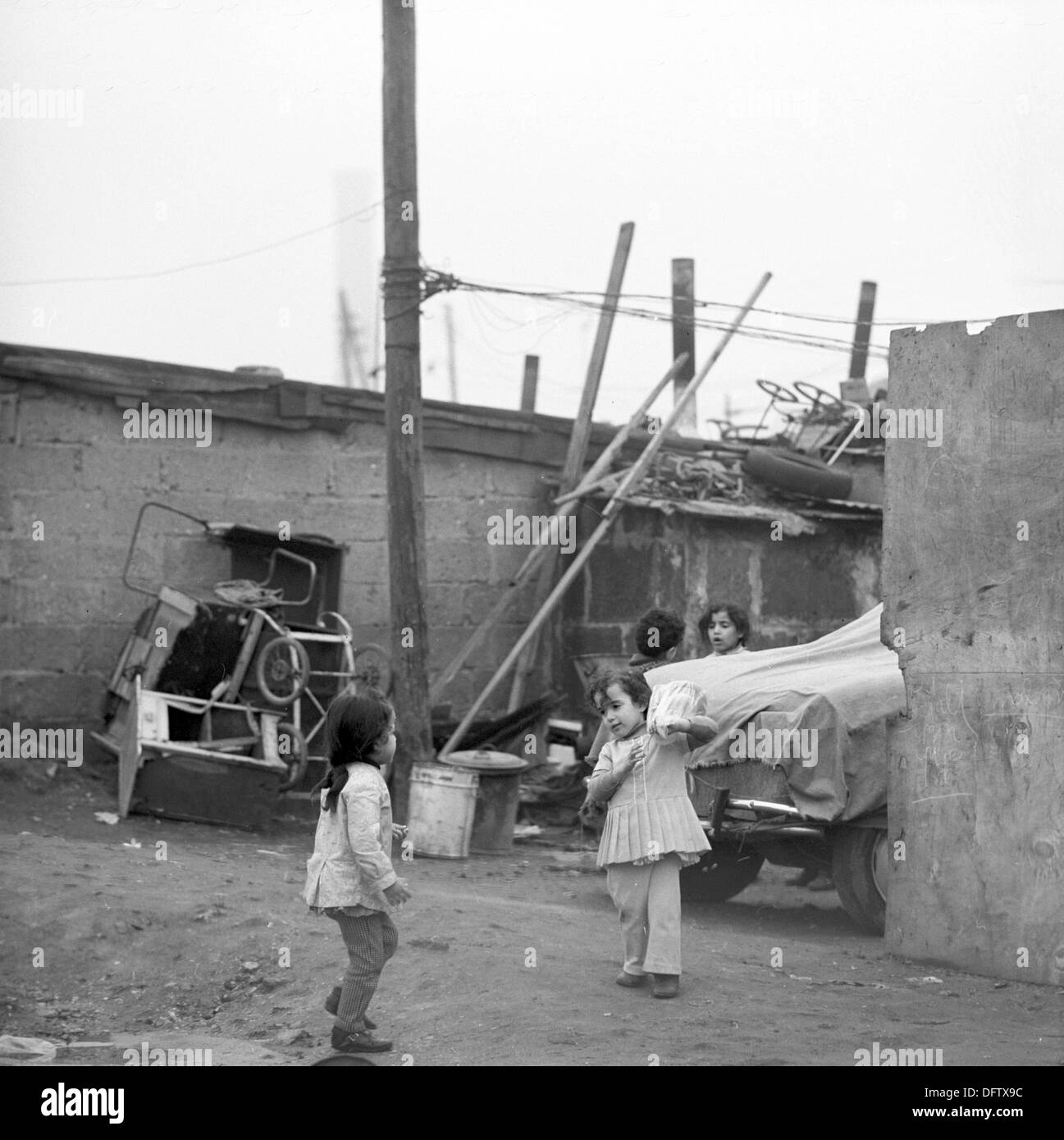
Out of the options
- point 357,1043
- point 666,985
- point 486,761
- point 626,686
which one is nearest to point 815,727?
point 626,686

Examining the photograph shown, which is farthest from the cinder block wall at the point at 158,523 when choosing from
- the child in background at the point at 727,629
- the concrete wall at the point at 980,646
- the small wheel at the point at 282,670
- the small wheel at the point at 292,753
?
the concrete wall at the point at 980,646

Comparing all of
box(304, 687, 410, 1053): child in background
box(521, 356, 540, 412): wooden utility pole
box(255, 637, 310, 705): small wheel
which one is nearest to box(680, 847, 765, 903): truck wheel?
box(255, 637, 310, 705): small wheel

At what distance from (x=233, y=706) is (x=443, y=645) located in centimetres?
303

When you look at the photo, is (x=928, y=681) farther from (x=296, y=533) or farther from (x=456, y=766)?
(x=296, y=533)

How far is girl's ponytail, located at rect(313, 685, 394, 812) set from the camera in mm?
5375

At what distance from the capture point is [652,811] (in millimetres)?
6133

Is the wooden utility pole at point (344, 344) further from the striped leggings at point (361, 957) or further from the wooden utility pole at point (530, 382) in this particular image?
the striped leggings at point (361, 957)

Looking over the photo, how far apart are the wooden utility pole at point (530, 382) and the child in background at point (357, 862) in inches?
482

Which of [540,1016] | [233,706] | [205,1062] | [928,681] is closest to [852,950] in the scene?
[928,681]

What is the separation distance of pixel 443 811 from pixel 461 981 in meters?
4.22

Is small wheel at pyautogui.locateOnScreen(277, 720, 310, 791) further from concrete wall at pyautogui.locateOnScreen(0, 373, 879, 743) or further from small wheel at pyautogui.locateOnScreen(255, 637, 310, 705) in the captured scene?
concrete wall at pyautogui.locateOnScreen(0, 373, 879, 743)

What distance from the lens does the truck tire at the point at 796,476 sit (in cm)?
1393

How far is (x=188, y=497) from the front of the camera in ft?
40.8
